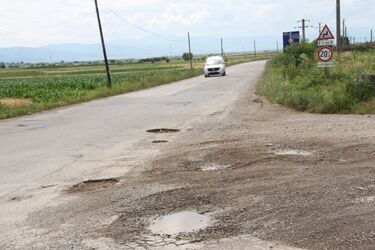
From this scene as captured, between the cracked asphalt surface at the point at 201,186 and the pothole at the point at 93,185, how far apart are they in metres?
0.02

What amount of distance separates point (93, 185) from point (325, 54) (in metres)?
11.6

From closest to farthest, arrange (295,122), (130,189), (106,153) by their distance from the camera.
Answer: (130,189) < (106,153) < (295,122)

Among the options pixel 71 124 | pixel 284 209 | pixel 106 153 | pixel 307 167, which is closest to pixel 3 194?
pixel 106 153

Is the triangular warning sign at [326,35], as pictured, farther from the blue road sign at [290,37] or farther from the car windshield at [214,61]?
the blue road sign at [290,37]

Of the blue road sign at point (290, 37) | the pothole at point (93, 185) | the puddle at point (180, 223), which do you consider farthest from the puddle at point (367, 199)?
the blue road sign at point (290, 37)

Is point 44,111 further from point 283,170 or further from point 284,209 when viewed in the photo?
point 284,209

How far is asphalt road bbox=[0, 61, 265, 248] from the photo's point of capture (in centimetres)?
611

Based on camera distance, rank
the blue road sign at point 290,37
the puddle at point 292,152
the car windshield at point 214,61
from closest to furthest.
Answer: the puddle at point 292,152, the car windshield at point 214,61, the blue road sign at point 290,37

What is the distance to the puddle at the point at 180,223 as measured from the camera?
4.86 metres

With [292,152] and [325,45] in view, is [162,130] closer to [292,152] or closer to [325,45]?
[292,152]

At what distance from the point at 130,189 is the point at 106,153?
3.00m

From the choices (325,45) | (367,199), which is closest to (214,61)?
(325,45)

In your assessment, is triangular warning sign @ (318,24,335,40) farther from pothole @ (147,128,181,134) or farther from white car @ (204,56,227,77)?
white car @ (204,56,227,77)

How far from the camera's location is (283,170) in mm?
6848
